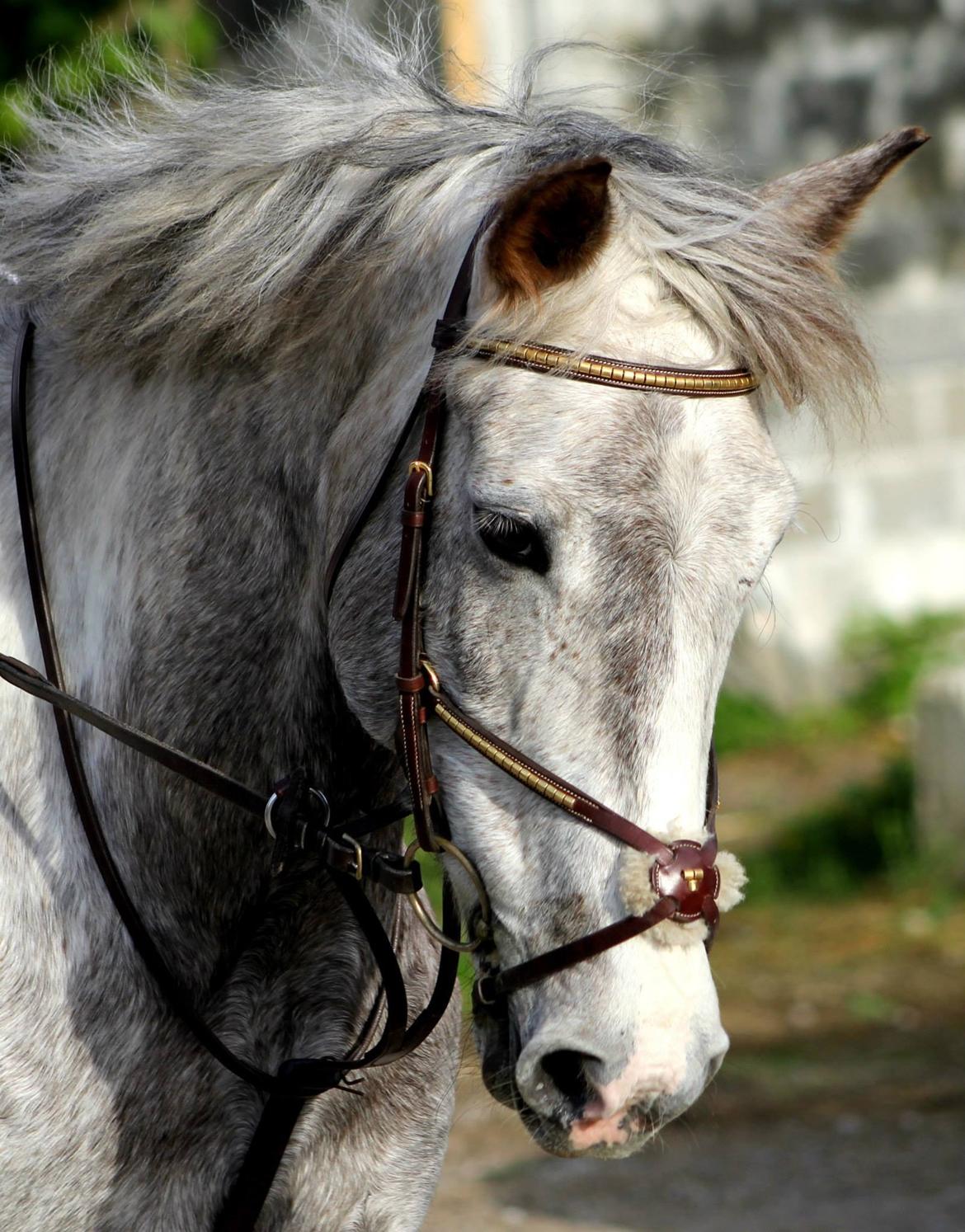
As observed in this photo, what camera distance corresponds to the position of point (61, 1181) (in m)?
1.96

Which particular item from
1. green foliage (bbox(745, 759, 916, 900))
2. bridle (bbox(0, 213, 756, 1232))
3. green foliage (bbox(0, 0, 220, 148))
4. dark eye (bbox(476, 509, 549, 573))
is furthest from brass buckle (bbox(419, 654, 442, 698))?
green foliage (bbox(745, 759, 916, 900))

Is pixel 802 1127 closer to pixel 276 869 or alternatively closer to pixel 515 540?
pixel 276 869

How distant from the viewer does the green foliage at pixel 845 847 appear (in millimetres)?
5949

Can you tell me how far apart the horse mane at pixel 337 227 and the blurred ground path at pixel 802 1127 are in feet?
6.92

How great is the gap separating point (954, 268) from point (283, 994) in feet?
21.0

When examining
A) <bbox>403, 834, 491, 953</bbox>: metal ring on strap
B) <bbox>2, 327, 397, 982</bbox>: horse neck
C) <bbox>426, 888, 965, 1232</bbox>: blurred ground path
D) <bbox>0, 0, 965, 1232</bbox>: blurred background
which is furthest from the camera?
<bbox>0, 0, 965, 1232</bbox>: blurred background

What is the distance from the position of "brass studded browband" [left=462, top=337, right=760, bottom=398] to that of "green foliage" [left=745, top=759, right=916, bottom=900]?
14.6ft

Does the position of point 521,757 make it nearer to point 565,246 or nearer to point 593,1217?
point 565,246

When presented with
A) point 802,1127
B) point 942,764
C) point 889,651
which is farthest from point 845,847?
point 802,1127

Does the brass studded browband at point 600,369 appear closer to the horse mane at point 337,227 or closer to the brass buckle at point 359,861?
the horse mane at point 337,227

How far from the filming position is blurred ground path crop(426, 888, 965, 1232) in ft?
13.2

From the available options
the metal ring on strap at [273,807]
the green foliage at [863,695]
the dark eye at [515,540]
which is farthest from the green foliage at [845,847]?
the dark eye at [515,540]

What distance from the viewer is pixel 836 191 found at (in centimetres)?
210

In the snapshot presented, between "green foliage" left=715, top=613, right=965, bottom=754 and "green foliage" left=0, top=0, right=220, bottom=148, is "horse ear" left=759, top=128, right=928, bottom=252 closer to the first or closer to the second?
"green foliage" left=0, top=0, right=220, bottom=148
